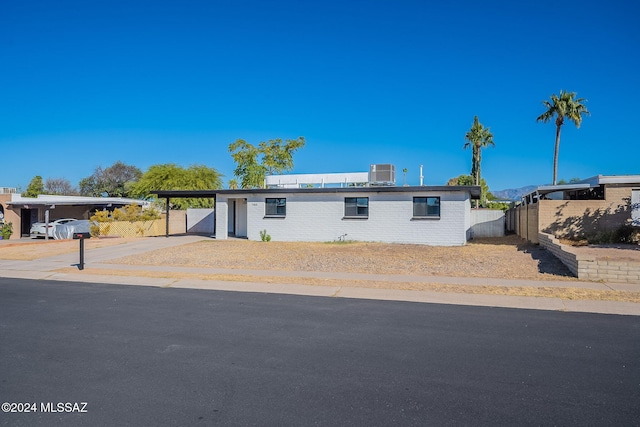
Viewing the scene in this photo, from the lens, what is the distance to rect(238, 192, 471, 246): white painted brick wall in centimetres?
2222

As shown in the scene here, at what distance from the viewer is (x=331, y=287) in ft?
38.9

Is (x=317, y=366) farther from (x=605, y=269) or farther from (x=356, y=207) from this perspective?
(x=356, y=207)

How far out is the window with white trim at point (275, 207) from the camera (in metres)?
25.2

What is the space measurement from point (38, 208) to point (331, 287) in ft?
117

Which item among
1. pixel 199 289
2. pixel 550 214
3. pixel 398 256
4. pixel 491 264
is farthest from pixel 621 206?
pixel 199 289

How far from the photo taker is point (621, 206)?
62.5 ft

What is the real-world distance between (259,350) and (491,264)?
10689 millimetres

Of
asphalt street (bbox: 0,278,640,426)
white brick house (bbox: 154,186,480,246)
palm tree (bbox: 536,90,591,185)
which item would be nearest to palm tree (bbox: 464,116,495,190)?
palm tree (bbox: 536,90,591,185)

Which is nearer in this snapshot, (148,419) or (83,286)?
(148,419)

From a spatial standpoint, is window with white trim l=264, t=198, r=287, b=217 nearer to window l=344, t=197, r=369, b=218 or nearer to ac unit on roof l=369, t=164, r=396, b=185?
window l=344, t=197, r=369, b=218

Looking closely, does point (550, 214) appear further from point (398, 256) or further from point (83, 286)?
point (83, 286)

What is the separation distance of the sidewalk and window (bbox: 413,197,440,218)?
977 cm

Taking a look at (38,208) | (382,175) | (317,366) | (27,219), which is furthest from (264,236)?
(27,219)

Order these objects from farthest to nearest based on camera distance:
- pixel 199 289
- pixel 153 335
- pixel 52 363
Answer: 1. pixel 199 289
2. pixel 153 335
3. pixel 52 363
